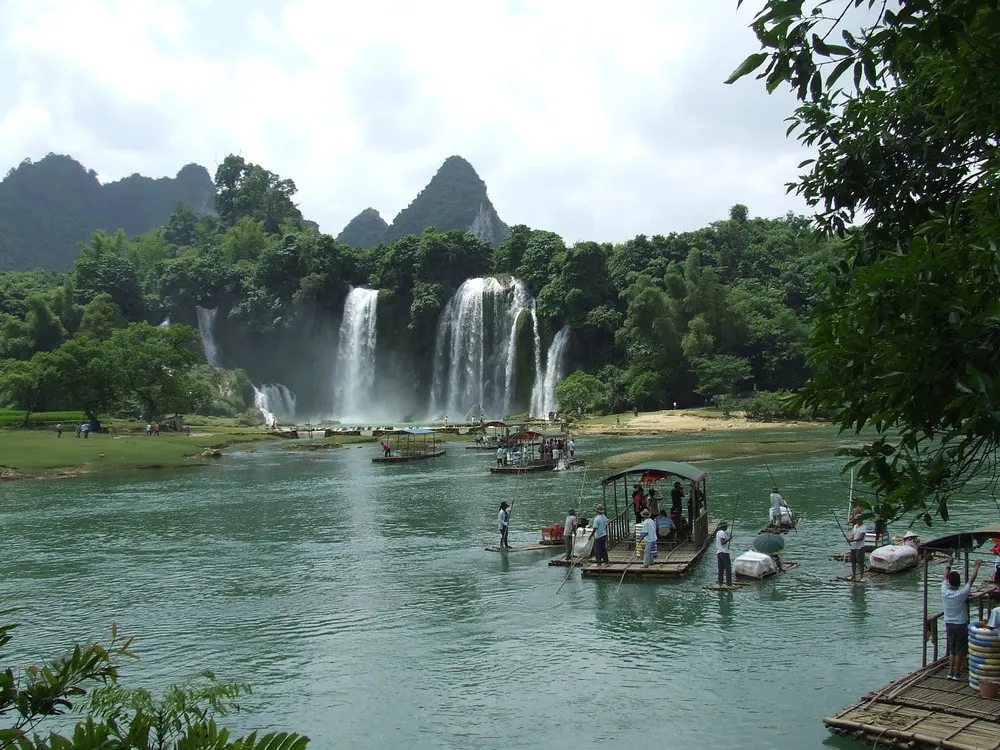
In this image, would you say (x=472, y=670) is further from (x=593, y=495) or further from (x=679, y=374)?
(x=679, y=374)

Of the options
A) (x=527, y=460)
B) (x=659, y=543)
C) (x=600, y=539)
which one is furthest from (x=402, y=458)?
(x=600, y=539)

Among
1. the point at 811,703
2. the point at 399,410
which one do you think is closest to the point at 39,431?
the point at 399,410

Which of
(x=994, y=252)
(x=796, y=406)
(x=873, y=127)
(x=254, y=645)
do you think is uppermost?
(x=873, y=127)

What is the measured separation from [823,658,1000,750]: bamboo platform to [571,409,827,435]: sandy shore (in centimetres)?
5714

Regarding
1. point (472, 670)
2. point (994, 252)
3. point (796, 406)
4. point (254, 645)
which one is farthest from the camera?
point (254, 645)

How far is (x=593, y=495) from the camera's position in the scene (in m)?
37.0

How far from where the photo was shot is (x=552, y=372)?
298ft

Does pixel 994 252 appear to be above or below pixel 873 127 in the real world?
below

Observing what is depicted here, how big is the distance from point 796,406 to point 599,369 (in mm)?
84408

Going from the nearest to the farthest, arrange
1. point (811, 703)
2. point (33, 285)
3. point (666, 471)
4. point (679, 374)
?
1. point (811, 703)
2. point (666, 471)
3. point (679, 374)
4. point (33, 285)

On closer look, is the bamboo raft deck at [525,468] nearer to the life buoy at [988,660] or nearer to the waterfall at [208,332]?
the life buoy at [988,660]

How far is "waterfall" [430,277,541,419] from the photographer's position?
9394 centimetres

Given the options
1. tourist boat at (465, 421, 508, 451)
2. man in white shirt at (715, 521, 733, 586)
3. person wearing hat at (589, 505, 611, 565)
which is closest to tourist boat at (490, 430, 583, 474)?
tourist boat at (465, 421, 508, 451)

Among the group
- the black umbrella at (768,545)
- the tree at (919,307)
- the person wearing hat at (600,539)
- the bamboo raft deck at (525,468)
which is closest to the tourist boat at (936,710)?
the tree at (919,307)
